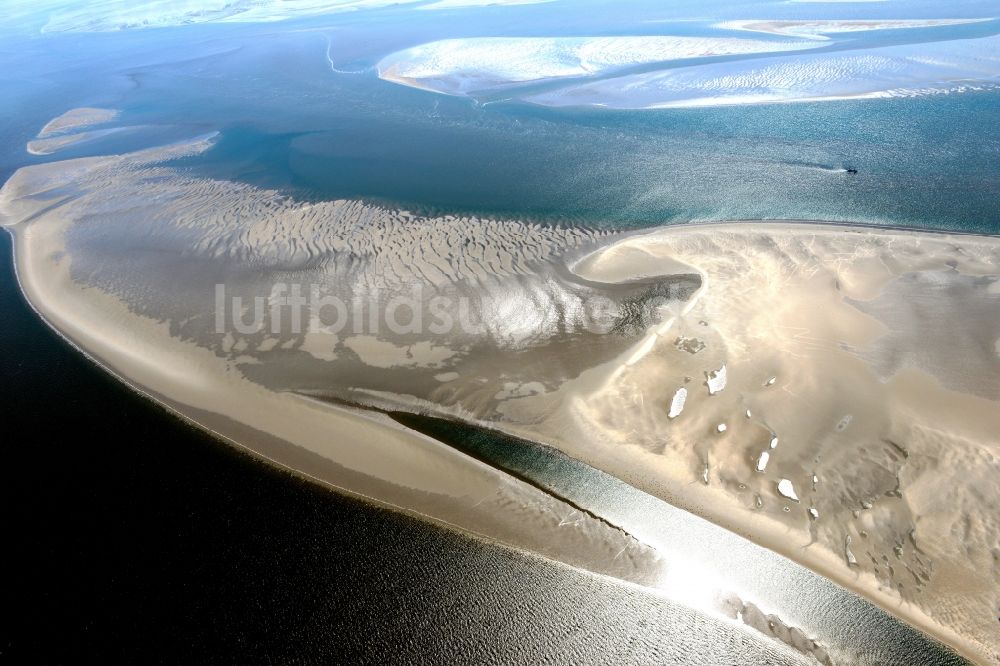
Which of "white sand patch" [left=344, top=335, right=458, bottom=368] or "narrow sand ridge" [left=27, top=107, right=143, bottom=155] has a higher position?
"narrow sand ridge" [left=27, top=107, right=143, bottom=155]

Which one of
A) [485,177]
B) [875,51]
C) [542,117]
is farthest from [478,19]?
[485,177]

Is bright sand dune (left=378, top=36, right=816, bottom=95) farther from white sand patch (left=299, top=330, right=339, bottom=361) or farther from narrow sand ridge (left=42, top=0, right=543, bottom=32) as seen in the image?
narrow sand ridge (left=42, top=0, right=543, bottom=32)

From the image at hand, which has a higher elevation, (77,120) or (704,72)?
(704,72)

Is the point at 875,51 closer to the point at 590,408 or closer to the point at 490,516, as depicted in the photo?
the point at 590,408

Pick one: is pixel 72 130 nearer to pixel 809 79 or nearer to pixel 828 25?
pixel 809 79

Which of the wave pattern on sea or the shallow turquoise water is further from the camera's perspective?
the wave pattern on sea

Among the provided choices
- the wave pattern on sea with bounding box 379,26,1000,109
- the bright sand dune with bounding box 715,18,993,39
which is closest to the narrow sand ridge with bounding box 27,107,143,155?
the wave pattern on sea with bounding box 379,26,1000,109

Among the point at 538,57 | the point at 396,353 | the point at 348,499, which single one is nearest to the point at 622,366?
the point at 396,353
